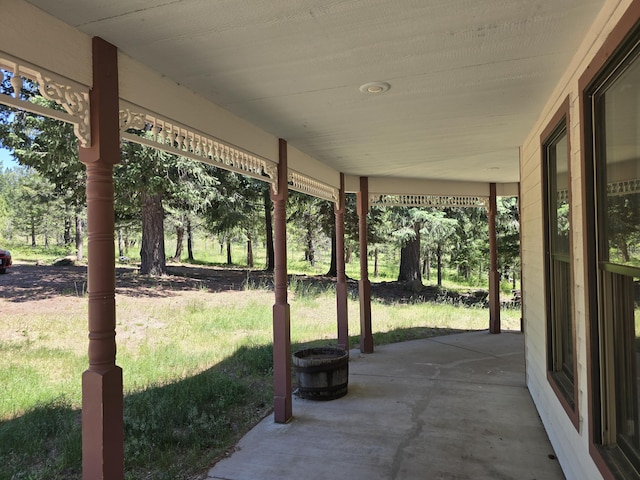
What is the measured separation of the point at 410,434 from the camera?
3.62m

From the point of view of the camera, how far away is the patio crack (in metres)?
3.07

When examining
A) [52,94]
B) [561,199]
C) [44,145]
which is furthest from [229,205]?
[52,94]

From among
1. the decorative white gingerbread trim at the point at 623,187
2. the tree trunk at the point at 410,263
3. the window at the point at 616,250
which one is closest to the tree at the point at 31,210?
the tree trunk at the point at 410,263

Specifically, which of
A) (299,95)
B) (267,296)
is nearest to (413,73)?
(299,95)

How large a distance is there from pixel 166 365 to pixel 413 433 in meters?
3.51

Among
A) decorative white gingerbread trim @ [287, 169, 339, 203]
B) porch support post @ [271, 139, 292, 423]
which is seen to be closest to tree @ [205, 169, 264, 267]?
decorative white gingerbread trim @ [287, 169, 339, 203]

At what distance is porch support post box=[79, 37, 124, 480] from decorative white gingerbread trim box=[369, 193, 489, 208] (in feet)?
16.9

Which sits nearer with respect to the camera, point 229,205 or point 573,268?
point 573,268

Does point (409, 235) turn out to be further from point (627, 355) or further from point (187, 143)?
point (627, 355)

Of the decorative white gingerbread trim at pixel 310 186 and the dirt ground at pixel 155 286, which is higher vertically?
the decorative white gingerbread trim at pixel 310 186

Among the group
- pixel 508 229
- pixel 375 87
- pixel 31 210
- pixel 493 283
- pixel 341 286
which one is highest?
pixel 31 210

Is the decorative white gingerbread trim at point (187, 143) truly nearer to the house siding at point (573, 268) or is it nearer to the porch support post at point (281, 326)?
the porch support post at point (281, 326)

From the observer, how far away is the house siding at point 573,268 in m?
2.16

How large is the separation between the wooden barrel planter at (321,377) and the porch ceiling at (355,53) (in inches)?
87.4
